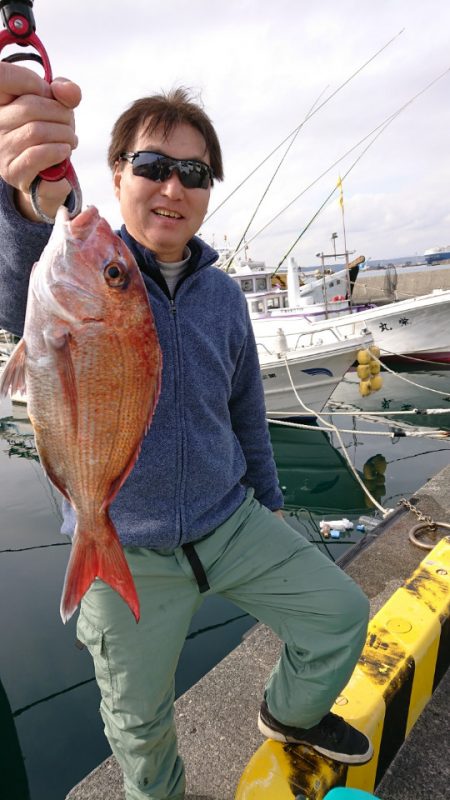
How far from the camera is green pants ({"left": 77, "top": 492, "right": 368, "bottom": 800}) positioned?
1781mm

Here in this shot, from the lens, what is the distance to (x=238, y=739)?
2416 millimetres

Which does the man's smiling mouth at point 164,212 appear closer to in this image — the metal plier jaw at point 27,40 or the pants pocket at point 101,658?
the metal plier jaw at point 27,40

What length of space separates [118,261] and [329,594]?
1497 mm

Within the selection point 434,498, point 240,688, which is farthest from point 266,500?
point 434,498

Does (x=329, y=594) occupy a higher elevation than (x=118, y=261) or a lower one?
lower

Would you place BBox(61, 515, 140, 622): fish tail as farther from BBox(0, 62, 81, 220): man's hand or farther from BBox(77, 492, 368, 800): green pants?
BBox(0, 62, 81, 220): man's hand

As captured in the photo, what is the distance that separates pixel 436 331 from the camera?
54.4 ft

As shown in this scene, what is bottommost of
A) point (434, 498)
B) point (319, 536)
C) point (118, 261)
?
point (319, 536)

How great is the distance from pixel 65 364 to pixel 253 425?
1.28 metres

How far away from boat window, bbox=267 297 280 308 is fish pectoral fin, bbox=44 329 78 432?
1378cm

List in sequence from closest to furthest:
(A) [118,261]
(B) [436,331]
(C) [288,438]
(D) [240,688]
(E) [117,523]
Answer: (A) [118,261] → (E) [117,523] → (D) [240,688] → (C) [288,438] → (B) [436,331]

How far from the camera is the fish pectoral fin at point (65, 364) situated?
4.50 feet

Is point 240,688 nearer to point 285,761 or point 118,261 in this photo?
point 285,761

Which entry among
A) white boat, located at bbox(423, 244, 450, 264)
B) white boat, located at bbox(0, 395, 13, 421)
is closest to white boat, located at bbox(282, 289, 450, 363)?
white boat, located at bbox(0, 395, 13, 421)
